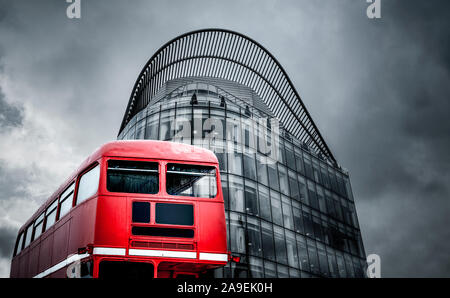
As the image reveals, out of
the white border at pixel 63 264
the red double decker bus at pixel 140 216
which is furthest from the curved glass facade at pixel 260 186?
the red double decker bus at pixel 140 216

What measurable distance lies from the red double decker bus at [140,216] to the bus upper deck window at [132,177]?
2 cm

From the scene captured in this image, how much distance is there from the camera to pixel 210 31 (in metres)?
38.2

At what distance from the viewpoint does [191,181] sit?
29.5ft

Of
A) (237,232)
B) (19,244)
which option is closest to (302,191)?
(237,232)

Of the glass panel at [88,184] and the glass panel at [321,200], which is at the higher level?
the glass panel at [321,200]

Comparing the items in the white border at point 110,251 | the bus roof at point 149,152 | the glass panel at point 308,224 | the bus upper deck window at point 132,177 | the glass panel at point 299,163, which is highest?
the glass panel at point 299,163

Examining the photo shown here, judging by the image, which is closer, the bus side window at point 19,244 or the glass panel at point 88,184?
the glass panel at point 88,184

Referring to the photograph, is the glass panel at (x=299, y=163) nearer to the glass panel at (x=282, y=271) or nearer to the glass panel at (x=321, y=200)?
the glass panel at (x=321, y=200)

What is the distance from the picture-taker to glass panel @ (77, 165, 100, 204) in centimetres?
840

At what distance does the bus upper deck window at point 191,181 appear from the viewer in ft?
28.2

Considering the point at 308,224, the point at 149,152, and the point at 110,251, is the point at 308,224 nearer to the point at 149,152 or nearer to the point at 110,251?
the point at 149,152

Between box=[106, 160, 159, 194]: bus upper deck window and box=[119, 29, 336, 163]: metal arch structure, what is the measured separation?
30.8 metres

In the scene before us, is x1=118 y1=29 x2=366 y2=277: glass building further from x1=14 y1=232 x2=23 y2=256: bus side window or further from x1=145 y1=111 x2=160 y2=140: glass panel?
x1=14 y1=232 x2=23 y2=256: bus side window
